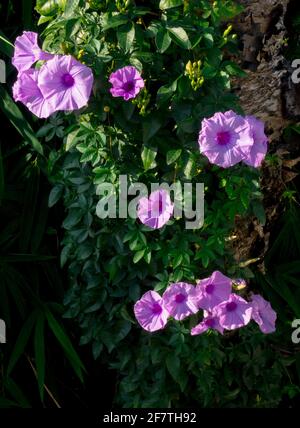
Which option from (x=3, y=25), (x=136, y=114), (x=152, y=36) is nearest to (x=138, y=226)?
(x=136, y=114)

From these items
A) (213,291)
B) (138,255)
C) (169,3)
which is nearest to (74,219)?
(138,255)

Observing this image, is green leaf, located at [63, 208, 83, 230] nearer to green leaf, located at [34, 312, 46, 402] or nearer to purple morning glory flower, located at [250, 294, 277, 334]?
green leaf, located at [34, 312, 46, 402]

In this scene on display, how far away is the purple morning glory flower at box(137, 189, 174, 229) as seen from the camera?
1.92 meters

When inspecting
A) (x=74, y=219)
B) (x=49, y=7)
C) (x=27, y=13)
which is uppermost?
(x=27, y=13)

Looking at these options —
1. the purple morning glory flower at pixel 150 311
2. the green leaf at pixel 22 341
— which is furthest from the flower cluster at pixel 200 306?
the green leaf at pixel 22 341

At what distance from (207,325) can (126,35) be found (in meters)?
0.79

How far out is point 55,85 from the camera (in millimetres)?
1790

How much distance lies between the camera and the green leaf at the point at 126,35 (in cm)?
183

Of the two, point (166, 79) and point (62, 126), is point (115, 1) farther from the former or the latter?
point (62, 126)

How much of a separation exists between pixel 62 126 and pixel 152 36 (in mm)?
419

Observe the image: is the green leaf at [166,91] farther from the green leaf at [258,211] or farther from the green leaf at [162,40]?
the green leaf at [258,211]

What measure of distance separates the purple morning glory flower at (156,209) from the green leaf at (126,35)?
0.37m

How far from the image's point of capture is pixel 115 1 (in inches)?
73.5

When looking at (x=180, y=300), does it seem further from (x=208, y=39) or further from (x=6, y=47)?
(x=6, y=47)
